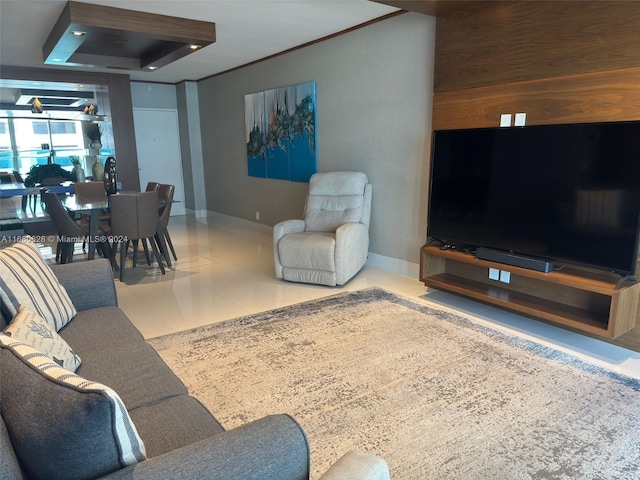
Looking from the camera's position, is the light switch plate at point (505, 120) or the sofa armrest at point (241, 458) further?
the light switch plate at point (505, 120)

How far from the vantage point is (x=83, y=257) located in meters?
5.14

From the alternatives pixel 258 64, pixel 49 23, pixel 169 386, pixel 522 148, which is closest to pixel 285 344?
pixel 169 386

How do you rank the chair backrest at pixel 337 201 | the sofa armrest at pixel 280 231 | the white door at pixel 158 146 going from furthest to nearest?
the white door at pixel 158 146, the chair backrest at pixel 337 201, the sofa armrest at pixel 280 231

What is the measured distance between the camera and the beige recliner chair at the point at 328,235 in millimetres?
4047

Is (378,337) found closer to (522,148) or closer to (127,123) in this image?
(522,148)

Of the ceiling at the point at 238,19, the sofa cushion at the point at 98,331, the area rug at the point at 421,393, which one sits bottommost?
the area rug at the point at 421,393

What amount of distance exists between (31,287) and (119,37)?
11.9 ft

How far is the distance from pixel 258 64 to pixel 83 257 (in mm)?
3491

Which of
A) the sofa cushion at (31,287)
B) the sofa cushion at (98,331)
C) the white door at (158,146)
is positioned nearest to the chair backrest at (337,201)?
the sofa cushion at (98,331)

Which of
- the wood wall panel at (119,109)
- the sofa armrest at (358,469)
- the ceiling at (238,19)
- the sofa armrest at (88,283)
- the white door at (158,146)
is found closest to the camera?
the sofa armrest at (358,469)

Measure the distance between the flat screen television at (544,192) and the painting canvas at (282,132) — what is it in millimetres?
2218

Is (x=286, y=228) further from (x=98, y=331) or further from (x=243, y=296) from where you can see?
(x=98, y=331)

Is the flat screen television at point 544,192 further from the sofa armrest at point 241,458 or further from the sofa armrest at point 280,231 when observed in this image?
the sofa armrest at point 241,458

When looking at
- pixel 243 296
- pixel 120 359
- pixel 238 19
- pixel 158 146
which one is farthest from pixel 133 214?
pixel 158 146
